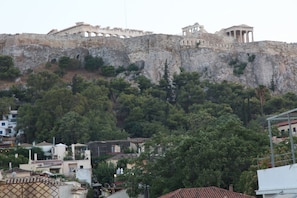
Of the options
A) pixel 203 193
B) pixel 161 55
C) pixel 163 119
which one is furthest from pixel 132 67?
pixel 203 193

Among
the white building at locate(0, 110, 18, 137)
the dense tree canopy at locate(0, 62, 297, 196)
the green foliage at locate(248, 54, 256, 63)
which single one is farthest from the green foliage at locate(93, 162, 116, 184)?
the green foliage at locate(248, 54, 256, 63)

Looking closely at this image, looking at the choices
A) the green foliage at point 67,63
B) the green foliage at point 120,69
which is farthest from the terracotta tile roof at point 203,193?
the green foliage at point 120,69

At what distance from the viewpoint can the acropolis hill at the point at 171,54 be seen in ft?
329

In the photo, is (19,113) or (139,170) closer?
(139,170)

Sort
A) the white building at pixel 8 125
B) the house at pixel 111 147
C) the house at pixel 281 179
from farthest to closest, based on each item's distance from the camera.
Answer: the white building at pixel 8 125, the house at pixel 111 147, the house at pixel 281 179

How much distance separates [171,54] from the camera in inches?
4018

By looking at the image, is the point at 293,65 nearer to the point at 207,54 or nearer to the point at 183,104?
the point at 207,54

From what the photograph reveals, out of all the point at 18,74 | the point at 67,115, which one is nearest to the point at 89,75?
the point at 18,74

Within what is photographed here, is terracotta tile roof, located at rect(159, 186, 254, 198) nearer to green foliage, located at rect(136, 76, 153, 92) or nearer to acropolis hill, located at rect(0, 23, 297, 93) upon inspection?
green foliage, located at rect(136, 76, 153, 92)

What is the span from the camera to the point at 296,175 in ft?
48.8

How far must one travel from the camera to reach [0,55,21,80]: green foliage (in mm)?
94312

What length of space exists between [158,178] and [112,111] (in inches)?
1681

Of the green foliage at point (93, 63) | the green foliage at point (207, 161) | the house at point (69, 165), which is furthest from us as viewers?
the green foliage at point (93, 63)

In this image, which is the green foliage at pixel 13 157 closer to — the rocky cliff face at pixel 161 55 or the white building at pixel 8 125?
the white building at pixel 8 125
